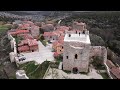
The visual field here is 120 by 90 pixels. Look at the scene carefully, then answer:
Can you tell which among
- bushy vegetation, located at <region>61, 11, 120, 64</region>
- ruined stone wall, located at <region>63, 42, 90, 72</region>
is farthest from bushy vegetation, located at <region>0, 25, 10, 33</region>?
ruined stone wall, located at <region>63, 42, 90, 72</region>

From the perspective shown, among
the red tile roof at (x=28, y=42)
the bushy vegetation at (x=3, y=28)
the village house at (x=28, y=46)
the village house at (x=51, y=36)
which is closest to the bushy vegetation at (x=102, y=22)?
the bushy vegetation at (x=3, y=28)

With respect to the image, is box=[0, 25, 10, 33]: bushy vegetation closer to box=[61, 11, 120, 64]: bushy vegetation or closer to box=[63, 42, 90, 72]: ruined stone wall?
box=[61, 11, 120, 64]: bushy vegetation

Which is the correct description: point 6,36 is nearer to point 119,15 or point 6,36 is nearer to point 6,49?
point 6,49

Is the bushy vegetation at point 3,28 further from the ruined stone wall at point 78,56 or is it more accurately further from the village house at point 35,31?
the ruined stone wall at point 78,56

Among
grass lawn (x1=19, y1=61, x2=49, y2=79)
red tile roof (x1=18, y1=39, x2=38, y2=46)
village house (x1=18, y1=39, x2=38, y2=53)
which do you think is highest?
red tile roof (x1=18, y1=39, x2=38, y2=46)

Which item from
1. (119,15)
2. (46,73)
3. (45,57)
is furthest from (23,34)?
(119,15)
